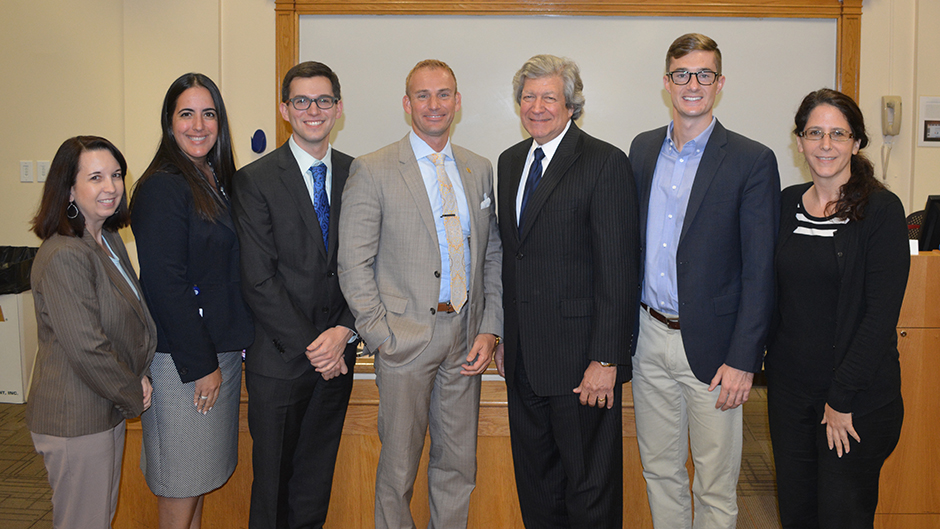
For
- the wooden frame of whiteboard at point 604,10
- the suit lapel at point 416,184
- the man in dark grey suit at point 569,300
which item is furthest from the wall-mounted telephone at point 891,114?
the suit lapel at point 416,184

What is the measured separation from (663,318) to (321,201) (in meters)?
1.27

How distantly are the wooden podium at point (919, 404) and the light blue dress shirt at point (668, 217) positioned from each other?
3.79ft

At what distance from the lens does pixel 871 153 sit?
16.4 ft

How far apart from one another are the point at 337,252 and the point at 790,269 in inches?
59.8

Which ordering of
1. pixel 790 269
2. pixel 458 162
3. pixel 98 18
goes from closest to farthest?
pixel 790 269
pixel 458 162
pixel 98 18

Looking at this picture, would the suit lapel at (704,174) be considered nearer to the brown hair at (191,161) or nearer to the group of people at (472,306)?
the group of people at (472,306)

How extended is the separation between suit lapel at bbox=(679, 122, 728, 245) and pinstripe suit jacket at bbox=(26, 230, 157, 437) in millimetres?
1814

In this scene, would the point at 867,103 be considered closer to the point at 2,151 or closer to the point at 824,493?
the point at 824,493

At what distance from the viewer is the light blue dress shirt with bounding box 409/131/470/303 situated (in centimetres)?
226

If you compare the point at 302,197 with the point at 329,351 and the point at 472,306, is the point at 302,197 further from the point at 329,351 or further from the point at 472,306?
the point at 472,306

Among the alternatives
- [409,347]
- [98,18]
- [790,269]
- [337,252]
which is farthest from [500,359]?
[98,18]

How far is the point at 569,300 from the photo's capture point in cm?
216

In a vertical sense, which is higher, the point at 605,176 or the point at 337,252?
the point at 605,176

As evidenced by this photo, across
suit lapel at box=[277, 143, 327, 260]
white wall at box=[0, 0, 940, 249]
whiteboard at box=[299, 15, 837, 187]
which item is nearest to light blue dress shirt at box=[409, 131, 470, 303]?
suit lapel at box=[277, 143, 327, 260]
